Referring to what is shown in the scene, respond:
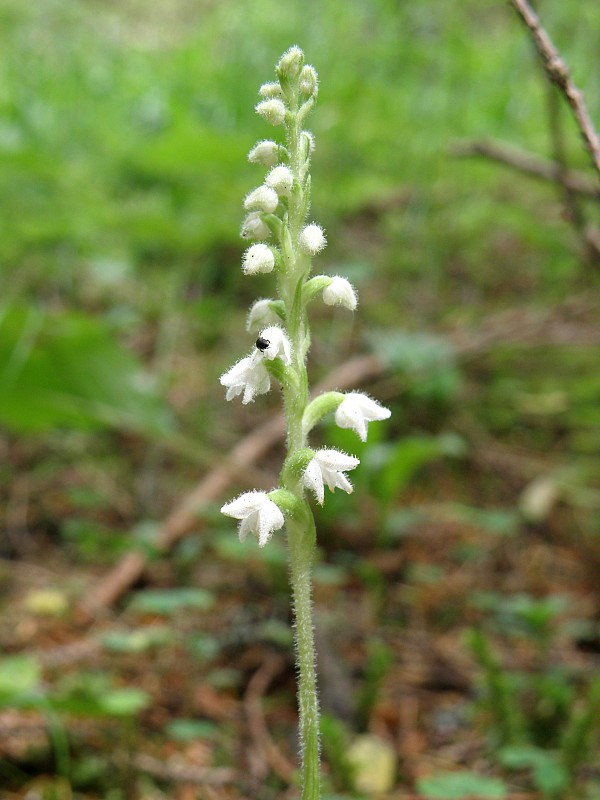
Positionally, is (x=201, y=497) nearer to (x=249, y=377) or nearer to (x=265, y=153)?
(x=249, y=377)

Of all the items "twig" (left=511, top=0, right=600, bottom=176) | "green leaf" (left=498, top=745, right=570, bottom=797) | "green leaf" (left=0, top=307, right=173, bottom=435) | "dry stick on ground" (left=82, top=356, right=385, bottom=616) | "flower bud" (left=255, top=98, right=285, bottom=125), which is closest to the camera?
"flower bud" (left=255, top=98, right=285, bottom=125)

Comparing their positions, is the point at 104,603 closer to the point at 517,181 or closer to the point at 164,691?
the point at 164,691

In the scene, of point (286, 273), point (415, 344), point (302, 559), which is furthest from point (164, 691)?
point (415, 344)

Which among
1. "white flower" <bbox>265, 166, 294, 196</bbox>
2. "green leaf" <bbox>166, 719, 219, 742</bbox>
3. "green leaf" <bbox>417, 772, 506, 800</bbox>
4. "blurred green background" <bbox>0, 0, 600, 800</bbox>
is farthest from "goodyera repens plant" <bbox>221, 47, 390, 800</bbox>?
"green leaf" <bbox>166, 719, 219, 742</bbox>

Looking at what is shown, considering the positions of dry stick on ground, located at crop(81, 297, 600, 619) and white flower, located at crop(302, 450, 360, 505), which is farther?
dry stick on ground, located at crop(81, 297, 600, 619)

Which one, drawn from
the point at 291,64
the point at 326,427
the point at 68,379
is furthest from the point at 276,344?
the point at 326,427

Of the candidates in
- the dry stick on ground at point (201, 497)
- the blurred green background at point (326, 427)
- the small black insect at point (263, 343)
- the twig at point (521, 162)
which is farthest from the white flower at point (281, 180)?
the dry stick on ground at point (201, 497)

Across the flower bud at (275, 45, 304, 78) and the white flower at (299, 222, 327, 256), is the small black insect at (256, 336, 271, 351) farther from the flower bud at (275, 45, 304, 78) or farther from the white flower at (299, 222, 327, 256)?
the flower bud at (275, 45, 304, 78)
